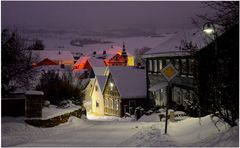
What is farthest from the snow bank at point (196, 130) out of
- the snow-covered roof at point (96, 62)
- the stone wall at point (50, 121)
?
the snow-covered roof at point (96, 62)

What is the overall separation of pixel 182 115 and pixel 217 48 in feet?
33.8

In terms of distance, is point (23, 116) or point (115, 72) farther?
point (115, 72)

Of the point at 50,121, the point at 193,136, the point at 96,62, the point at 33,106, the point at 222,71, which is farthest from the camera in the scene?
the point at 96,62

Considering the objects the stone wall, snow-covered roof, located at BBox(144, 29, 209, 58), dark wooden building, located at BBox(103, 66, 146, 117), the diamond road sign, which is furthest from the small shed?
dark wooden building, located at BBox(103, 66, 146, 117)

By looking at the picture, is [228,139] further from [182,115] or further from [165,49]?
[165,49]

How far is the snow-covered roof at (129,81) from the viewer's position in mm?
39656

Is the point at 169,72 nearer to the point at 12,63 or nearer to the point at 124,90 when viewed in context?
the point at 12,63

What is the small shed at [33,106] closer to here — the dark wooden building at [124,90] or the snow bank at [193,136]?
the snow bank at [193,136]

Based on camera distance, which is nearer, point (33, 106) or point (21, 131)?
point (21, 131)

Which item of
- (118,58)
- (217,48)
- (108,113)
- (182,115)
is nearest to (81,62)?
(118,58)

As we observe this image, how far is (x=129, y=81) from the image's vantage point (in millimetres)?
40938

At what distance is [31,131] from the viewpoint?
14.5m

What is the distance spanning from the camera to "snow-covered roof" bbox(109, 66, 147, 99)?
39656 millimetres

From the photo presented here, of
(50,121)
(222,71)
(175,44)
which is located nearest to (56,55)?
(175,44)
